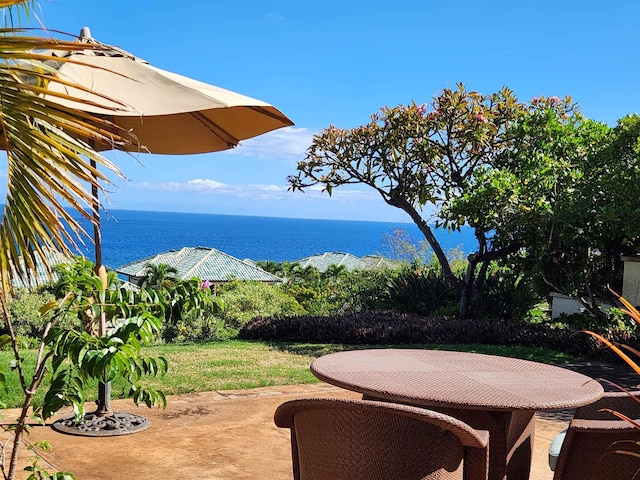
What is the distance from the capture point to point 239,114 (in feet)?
16.6

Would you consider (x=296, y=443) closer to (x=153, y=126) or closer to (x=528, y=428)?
(x=528, y=428)

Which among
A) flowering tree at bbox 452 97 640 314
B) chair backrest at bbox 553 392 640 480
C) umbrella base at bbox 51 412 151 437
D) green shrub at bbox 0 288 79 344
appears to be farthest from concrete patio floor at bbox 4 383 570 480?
green shrub at bbox 0 288 79 344

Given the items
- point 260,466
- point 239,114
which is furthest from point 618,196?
point 260,466

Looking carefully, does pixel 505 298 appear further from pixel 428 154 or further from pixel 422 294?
pixel 428 154

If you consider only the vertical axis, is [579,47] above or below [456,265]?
above

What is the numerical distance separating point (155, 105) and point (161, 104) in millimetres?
31

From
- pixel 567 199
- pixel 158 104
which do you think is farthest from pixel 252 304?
pixel 158 104

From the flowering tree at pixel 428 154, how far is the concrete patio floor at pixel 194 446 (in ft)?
22.2

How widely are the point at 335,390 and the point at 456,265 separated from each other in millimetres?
14855

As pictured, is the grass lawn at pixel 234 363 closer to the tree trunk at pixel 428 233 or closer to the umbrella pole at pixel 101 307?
the umbrella pole at pixel 101 307

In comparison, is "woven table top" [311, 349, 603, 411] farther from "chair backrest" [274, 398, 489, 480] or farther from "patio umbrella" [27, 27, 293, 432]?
"patio umbrella" [27, 27, 293, 432]

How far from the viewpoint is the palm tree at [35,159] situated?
2.24 metres

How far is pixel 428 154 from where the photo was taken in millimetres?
Result: 12617

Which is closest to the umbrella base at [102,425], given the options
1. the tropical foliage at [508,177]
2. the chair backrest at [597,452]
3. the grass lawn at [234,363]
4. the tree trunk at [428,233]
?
the grass lawn at [234,363]
